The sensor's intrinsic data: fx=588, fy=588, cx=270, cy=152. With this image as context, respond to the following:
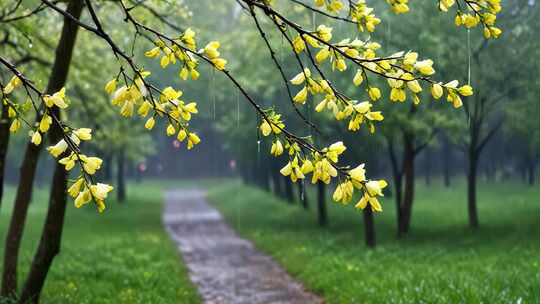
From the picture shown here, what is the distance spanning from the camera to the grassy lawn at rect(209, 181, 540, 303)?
414 inches

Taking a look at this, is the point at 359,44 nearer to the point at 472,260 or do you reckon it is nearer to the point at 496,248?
the point at 472,260

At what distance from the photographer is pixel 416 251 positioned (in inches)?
705

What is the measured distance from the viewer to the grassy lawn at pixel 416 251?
34.5 ft

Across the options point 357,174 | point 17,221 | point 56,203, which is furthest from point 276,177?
point 357,174

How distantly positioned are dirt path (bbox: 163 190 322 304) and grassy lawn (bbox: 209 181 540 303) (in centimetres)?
54

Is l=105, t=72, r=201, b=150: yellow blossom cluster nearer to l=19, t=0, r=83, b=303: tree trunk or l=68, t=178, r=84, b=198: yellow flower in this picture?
l=68, t=178, r=84, b=198: yellow flower

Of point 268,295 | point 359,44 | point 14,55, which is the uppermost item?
point 14,55

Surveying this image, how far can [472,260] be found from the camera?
15523 millimetres

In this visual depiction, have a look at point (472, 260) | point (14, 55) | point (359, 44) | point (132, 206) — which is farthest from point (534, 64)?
point (132, 206)

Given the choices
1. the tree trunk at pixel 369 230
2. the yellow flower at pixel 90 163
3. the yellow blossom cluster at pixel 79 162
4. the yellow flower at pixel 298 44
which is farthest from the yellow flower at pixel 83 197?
the tree trunk at pixel 369 230

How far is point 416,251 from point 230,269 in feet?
18.8

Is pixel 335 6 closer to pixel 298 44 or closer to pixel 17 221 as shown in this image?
pixel 298 44

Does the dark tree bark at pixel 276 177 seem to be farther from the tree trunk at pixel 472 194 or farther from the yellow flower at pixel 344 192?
the yellow flower at pixel 344 192

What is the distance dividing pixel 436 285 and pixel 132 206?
31.8m
